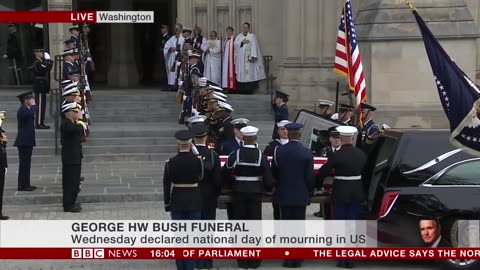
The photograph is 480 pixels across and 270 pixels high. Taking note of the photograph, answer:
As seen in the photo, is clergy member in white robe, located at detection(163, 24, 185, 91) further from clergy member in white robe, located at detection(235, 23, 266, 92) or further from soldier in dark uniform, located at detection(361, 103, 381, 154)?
soldier in dark uniform, located at detection(361, 103, 381, 154)

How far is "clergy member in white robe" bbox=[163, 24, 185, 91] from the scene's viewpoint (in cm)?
2034

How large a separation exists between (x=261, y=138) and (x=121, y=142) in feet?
9.69

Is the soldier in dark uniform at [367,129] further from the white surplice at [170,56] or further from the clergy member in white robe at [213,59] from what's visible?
the white surplice at [170,56]

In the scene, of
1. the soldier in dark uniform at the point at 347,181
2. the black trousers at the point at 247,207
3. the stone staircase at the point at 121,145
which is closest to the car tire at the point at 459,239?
the soldier in dark uniform at the point at 347,181

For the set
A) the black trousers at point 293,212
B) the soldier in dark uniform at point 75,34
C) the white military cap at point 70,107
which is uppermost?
the soldier in dark uniform at point 75,34

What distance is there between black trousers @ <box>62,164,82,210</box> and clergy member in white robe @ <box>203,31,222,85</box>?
27.1ft

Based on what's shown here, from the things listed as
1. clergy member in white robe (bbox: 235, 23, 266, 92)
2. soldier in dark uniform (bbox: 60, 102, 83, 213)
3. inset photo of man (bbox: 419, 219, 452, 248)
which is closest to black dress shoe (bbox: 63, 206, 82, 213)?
soldier in dark uniform (bbox: 60, 102, 83, 213)

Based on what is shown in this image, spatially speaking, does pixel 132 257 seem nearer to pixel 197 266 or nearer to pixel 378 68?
pixel 197 266

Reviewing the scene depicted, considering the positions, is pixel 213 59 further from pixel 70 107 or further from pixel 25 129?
pixel 70 107

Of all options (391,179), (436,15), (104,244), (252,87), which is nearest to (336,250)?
(391,179)

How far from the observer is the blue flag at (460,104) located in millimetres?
6305

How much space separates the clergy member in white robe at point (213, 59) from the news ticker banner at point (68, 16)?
1758 mm

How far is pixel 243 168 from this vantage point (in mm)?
9227

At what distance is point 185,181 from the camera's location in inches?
340
